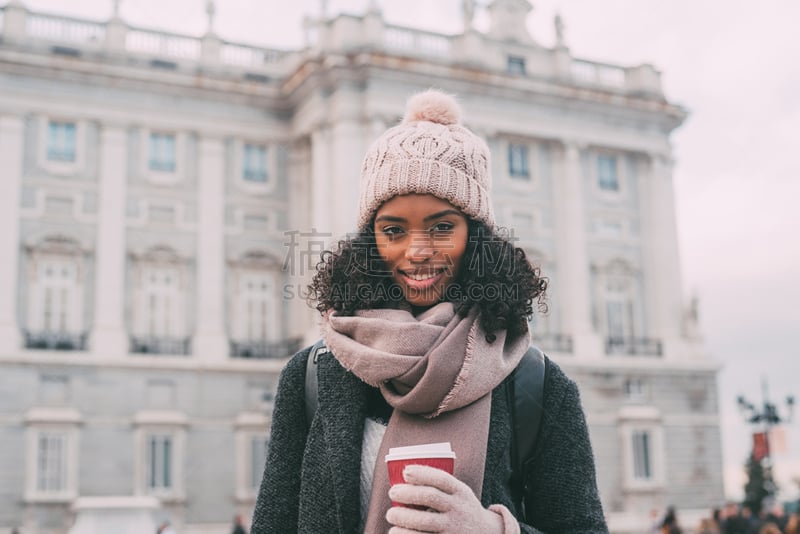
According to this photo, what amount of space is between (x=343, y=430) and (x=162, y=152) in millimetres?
24041

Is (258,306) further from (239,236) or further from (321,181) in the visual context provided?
(321,181)

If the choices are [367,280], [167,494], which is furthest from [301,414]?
[167,494]

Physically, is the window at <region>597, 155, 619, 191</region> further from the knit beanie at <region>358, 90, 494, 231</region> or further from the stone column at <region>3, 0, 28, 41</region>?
the knit beanie at <region>358, 90, 494, 231</region>

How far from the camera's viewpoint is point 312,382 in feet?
→ 7.25

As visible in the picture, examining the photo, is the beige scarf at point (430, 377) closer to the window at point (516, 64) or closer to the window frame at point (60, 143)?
the window frame at point (60, 143)

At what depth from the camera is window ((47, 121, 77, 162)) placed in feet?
79.4

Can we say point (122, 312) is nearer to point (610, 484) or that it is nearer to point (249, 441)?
point (249, 441)

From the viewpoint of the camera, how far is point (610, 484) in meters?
25.9

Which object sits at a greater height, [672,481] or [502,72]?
[502,72]

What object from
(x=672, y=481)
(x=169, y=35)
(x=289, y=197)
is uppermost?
(x=169, y=35)

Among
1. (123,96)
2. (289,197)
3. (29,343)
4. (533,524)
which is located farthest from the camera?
(289,197)

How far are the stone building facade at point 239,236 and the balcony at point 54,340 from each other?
4 centimetres

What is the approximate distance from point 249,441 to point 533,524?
22786 mm

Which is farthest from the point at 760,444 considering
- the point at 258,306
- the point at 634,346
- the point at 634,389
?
the point at 258,306
